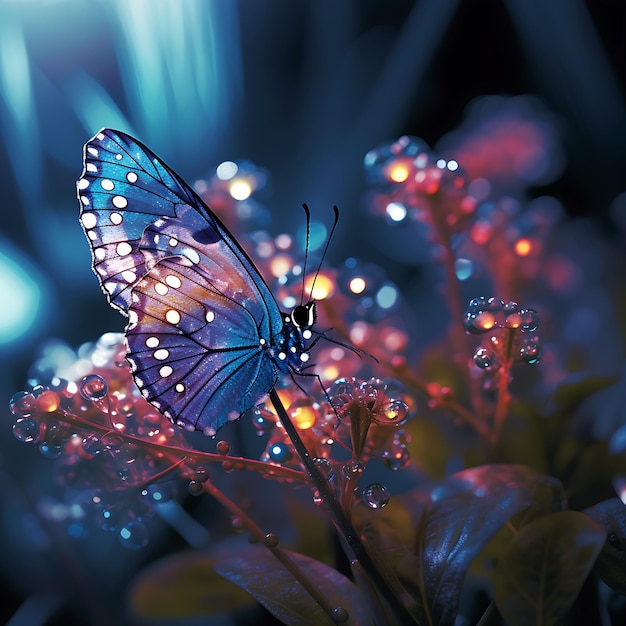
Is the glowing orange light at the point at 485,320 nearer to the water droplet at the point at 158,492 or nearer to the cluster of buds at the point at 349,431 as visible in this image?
the cluster of buds at the point at 349,431

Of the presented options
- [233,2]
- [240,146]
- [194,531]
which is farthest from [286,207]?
[194,531]

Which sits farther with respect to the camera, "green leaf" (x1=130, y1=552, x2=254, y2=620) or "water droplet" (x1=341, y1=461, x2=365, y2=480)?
"green leaf" (x1=130, y1=552, x2=254, y2=620)

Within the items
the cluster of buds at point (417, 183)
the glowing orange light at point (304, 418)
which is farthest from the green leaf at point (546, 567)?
the cluster of buds at point (417, 183)

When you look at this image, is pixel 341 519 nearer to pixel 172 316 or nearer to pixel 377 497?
pixel 377 497

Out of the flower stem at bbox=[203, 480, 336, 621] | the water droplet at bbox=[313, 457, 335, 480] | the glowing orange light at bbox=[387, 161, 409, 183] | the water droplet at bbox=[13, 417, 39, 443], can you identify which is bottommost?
the flower stem at bbox=[203, 480, 336, 621]

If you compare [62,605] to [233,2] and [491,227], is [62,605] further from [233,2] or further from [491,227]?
[233,2]

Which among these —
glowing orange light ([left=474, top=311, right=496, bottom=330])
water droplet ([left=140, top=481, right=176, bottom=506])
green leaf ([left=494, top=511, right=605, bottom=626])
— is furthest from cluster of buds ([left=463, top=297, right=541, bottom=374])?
water droplet ([left=140, top=481, right=176, bottom=506])

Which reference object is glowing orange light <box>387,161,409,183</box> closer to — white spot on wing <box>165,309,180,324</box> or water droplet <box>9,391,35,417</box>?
white spot on wing <box>165,309,180,324</box>

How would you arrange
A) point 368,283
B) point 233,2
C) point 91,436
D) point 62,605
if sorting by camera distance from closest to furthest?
point 91,436 < point 368,283 < point 62,605 < point 233,2
